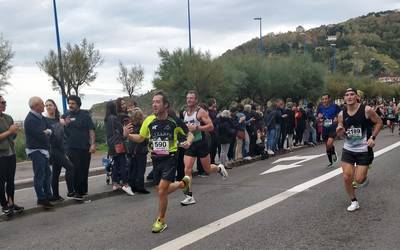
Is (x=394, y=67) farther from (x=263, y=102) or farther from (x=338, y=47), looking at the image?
(x=263, y=102)

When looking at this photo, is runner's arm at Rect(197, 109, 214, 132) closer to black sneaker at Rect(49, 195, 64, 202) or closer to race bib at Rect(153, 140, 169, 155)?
race bib at Rect(153, 140, 169, 155)

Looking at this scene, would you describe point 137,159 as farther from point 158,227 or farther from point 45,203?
point 158,227

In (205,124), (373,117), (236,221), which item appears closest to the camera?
(236,221)

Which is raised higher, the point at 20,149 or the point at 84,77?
the point at 84,77

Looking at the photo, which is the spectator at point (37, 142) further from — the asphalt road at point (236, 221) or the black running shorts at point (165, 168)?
the black running shorts at point (165, 168)

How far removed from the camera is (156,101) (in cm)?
713

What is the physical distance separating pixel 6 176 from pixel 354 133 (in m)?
5.35

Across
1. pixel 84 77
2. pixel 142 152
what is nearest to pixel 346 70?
pixel 84 77

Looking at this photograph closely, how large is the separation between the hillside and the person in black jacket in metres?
86.8

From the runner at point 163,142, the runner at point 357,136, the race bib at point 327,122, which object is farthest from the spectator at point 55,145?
the race bib at point 327,122

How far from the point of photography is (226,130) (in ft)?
46.9

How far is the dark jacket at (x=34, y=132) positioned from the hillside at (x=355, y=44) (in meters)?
92.8

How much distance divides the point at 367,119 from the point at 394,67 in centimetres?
12623

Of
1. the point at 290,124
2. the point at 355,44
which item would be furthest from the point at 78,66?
the point at 355,44
